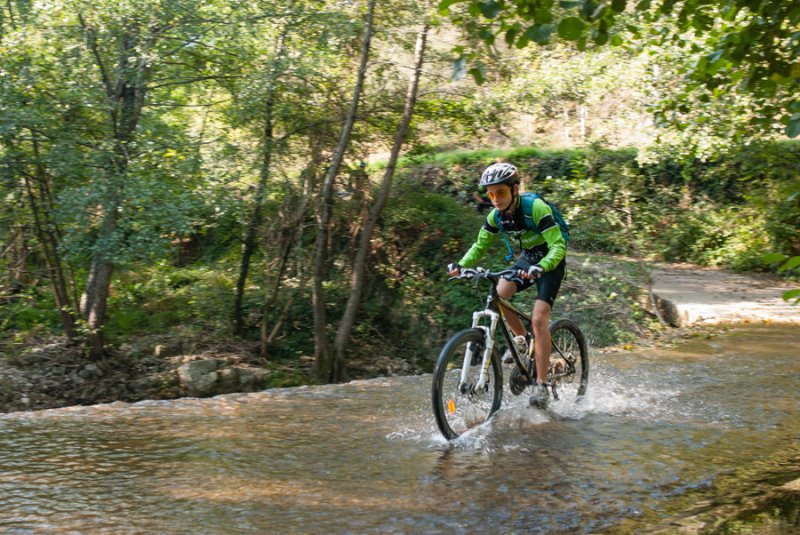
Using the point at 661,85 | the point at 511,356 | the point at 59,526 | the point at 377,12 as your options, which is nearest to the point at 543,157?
the point at 661,85

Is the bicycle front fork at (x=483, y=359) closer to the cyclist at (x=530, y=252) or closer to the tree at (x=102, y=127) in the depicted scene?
the cyclist at (x=530, y=252)

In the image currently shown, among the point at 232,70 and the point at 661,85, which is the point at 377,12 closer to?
Answer: the point at 232,70

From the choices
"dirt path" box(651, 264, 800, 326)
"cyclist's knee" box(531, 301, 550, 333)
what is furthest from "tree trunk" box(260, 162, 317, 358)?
"dirt path" box(651, 264, 800, 326)

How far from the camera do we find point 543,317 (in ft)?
21.3

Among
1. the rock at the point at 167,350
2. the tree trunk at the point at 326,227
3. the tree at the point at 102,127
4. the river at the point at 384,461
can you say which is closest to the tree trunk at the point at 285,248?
the tree trunk at the point at 326,227

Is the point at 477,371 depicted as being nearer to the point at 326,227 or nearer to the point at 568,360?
the point at 568,360

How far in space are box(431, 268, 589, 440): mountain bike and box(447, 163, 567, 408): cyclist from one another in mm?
99

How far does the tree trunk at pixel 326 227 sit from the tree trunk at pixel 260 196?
962 millimetres

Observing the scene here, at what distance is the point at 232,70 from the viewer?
1155 cm

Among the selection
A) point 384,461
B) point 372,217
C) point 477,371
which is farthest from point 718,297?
point 384,461

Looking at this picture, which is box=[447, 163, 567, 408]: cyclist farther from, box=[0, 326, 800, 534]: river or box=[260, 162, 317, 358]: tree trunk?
box=[260, 162, 317, 358]: tree trunk

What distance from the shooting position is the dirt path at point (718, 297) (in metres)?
12.8

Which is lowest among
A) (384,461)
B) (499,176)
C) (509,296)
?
(384,461)

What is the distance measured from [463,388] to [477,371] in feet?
0.67
